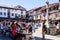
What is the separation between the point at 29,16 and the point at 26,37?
62.6 metres

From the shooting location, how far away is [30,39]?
13.3 meters

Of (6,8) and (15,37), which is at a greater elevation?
(6,8)

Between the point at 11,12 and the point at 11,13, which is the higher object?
the point at 11,12

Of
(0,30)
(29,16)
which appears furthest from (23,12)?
(0,30)

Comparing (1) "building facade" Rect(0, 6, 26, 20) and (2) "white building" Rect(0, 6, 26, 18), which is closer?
(1) "building facade" Rect(0, 6, 26, 20)

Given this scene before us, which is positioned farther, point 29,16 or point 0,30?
point 29,16

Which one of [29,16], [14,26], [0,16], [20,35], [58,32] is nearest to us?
[20,35]

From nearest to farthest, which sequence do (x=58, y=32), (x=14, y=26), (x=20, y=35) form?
(x=20, y=35)
(x=14, y=26)
(x=58, y=32)

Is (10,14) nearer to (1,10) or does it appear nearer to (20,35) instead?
(1,10)

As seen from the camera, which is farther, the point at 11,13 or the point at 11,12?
the point at 11,12

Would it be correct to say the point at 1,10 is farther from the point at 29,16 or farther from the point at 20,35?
the point at 20,35

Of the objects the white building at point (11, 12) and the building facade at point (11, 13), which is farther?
the white building at point (11, 12)

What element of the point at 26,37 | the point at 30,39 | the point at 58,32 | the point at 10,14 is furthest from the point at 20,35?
the point at 10,14

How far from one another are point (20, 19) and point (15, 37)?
60.8 m
